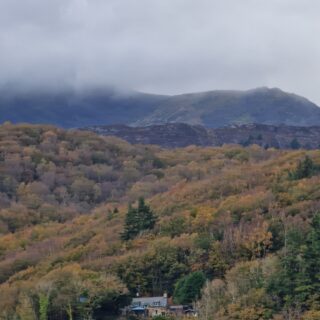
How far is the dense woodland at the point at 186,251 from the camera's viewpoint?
48969 mm

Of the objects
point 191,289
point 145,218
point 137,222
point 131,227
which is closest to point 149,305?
point 191,289

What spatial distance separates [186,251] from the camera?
198 feet

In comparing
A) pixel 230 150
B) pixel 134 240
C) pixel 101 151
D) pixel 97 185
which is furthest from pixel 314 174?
pixel 101 151

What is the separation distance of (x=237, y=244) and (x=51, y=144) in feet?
291

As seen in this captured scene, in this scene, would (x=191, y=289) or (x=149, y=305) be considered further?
(x=149, y=305)

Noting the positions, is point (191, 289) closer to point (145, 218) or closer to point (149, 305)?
point (149, 305)

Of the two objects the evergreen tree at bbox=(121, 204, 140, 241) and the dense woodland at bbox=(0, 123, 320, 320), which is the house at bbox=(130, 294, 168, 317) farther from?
the evergreen tree at bbox=(121, 204, 140, 241)

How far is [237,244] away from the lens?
58.7 meters

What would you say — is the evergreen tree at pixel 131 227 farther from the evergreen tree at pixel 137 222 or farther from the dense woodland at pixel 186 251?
the dense woodland at pixel 186 251

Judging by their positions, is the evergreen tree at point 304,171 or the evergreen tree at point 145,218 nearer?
the evergreen tree at point 145,218

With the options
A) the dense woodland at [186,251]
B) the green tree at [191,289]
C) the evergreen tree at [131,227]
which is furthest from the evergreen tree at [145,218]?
the green tree at [191,289]

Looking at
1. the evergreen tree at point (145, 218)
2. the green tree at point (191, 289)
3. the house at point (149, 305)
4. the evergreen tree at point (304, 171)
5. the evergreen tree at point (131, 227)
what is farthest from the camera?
the evergreen tree at point (304, 171)

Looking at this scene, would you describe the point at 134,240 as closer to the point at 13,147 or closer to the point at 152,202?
the point at 152,202

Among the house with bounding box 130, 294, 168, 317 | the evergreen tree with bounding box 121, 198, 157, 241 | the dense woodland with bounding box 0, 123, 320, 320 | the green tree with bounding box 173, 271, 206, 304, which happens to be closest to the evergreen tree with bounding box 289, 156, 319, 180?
the dense woodland with bounding box 0, 123, 320, 320
